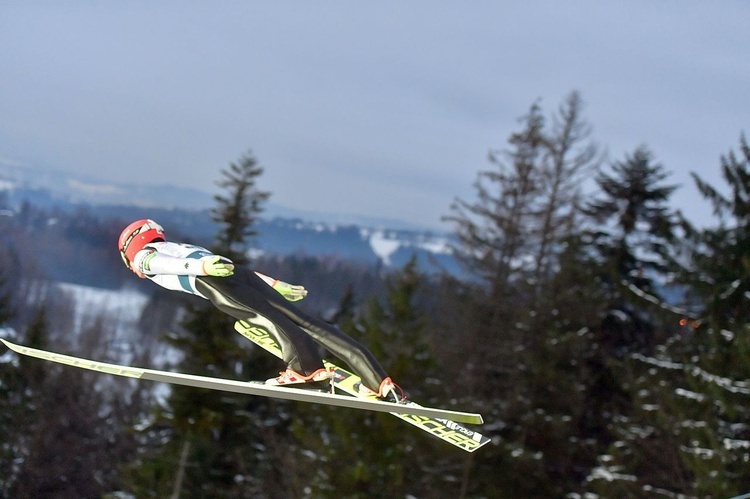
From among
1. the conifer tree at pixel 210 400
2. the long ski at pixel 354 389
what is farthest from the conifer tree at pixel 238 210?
the long ski at pixel 354 389

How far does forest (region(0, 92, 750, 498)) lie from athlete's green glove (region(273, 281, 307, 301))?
8.24 metres

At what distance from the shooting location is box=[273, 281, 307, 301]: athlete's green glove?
219 inches

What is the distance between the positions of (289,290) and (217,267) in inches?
33.9

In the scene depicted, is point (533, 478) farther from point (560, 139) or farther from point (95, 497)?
point (95, 497)

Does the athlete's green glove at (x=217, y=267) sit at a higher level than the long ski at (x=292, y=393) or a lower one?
higher

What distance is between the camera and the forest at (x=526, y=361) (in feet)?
50.1

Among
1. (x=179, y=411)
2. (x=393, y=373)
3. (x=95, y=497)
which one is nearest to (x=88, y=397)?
(x=95, y=497)

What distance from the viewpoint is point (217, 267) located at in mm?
4836

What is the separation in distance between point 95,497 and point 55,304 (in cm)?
3827

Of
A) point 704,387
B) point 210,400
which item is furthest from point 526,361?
point 210,400

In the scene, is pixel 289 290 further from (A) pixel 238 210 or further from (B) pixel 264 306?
(A) pixel 238 210

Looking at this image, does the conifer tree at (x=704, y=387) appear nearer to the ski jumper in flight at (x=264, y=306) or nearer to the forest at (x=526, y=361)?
the forest at (x=526, y=361)

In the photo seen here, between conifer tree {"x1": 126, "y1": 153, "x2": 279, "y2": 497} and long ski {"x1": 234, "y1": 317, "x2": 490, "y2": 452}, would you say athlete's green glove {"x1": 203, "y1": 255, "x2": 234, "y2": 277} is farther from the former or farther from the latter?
conifer tree {"x1": 126, "y1": 153, "x2": 279, "y2": 497}

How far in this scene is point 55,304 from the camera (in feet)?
228
